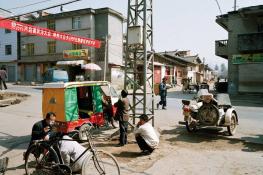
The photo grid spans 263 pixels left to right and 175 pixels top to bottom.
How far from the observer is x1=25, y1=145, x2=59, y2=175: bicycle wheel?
633 cm

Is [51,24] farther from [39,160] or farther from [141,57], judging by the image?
[39,160]

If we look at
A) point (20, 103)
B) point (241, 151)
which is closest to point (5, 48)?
point (20, 103)

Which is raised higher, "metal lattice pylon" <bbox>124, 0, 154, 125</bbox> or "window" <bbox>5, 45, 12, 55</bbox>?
"window" <bbox>5, 45, 12, 55</bbox>

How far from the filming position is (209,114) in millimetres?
10617

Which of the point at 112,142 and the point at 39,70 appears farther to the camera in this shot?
the point at 39,70

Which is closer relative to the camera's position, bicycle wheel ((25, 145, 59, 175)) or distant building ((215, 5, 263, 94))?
bicycle wheel ((25, 145, 59, 175))

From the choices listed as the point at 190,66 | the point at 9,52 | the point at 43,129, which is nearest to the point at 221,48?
the point at 43,129

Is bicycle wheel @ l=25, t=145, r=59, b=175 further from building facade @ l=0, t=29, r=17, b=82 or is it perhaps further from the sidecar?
building facade @ l=0, t=29, r=17, b=82

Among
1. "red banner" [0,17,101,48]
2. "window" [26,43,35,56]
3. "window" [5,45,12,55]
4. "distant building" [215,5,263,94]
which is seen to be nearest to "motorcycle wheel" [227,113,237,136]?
"red banner" [0,17,101,48]

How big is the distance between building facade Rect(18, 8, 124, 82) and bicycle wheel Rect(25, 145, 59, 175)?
2917cm

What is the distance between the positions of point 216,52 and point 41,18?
25681 mm

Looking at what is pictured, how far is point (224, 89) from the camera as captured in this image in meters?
31.9

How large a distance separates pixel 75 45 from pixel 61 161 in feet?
→ 113

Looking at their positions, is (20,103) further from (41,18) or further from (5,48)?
(5,48)
